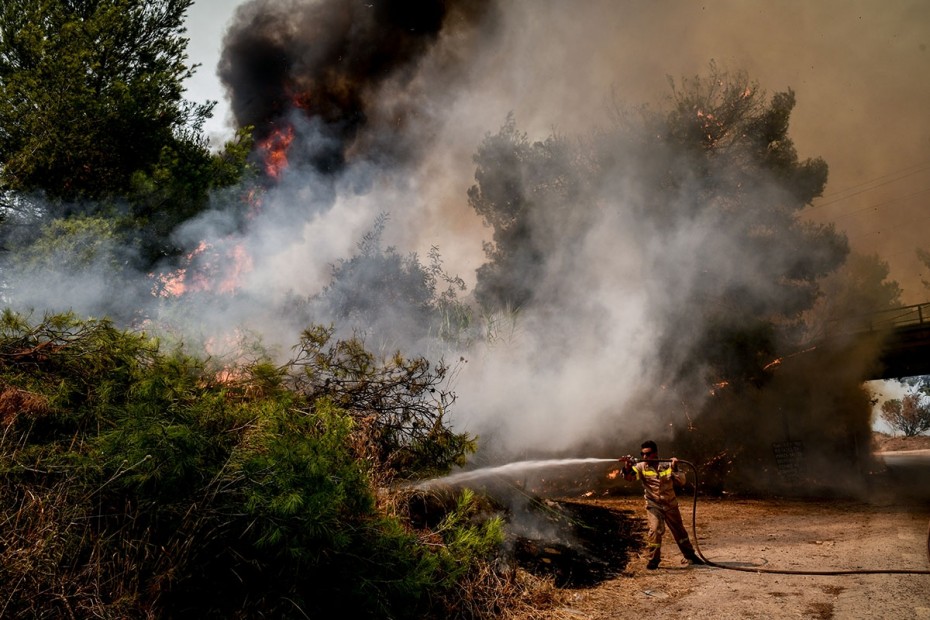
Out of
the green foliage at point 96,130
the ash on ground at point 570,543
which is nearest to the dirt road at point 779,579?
the ash on ground at point 570,543

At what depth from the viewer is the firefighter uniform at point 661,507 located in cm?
693

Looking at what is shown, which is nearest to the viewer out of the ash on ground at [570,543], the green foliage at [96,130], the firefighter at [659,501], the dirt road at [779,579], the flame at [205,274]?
the dirt road at [779,579]

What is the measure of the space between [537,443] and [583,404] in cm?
182

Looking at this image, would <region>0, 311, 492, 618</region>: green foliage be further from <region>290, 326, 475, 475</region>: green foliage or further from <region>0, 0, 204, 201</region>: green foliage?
<region>0, 0, 204, 201</region>: green foliage

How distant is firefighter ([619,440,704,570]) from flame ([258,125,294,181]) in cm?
1107

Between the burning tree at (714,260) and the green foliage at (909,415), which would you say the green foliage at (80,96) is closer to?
the burning tree at (714,260)

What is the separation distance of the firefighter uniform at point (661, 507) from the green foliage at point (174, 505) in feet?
10.7

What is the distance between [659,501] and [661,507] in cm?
8

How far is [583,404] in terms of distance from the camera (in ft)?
51.2

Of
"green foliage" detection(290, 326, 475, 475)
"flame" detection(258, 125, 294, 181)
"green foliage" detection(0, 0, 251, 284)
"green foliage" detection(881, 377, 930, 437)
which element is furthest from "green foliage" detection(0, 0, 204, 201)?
"green foliage" detection(881, 377, 930, 437)

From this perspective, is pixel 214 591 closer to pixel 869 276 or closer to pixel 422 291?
pixel 422 291

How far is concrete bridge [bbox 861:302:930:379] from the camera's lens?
65.0 feet

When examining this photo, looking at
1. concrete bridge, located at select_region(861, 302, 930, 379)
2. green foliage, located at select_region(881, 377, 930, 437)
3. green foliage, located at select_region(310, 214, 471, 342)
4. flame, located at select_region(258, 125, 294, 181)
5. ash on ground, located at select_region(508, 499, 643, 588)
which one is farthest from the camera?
green foliage, located at select_region(881, 377, 930, 437)

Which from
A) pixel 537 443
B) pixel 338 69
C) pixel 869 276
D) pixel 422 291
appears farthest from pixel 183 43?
pixel 869 276
